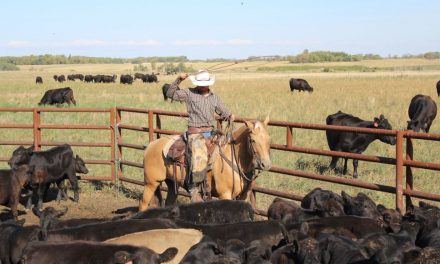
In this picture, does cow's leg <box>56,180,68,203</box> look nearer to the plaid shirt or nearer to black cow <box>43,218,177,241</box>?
the plaid shirt

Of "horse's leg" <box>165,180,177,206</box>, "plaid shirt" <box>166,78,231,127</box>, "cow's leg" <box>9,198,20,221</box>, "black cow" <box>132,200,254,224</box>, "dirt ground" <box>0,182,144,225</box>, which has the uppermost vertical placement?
"plaid shirt" <box>166,78,231,127</box>

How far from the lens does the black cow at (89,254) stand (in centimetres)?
480

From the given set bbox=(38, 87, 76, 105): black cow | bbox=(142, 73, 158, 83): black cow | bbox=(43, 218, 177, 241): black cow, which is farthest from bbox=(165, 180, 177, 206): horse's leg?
bbox=(142, 73, 158, 83): black cow

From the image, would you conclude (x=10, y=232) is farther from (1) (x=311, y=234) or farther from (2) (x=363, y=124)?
(2) (x=363, y=124)

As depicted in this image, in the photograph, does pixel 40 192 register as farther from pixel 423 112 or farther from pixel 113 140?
pixel 423 112

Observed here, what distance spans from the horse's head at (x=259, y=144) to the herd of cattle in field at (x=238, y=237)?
1.70ft

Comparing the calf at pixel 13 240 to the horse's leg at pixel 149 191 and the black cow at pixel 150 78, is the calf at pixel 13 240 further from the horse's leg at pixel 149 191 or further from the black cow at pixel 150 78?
the black cow at pixel 150 78

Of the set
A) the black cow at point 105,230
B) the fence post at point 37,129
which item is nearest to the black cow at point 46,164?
the fence post at point 37,129

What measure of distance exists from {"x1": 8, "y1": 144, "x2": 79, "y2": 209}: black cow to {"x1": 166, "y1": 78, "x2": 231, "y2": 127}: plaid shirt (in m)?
3.72

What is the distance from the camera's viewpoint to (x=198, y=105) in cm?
834

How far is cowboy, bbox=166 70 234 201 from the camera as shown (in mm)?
8281

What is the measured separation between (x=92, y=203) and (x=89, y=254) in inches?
249

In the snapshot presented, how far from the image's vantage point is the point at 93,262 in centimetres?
504

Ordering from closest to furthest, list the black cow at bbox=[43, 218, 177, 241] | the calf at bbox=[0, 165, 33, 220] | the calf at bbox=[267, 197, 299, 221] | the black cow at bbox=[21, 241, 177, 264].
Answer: the black cow at bbox=[21, 241, 177, 264]
the black cow at bbox=[43, 218, 177, 241]
the calf at bbox=[267, 197, 299, 221]
the calf at bbox=[0, 165, 33, 220]
